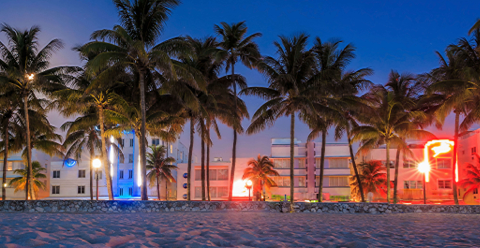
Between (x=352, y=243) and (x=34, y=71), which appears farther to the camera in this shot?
(x=34, y=71)

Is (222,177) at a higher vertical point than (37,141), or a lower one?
lower

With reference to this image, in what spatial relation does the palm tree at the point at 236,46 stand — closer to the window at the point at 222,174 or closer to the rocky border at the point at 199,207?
the rocky border at the point at 199,207

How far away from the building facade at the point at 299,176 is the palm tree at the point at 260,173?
1.46 meters

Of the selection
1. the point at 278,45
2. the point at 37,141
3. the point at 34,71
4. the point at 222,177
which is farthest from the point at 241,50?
the point at 222,177

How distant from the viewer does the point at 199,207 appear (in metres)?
19.4

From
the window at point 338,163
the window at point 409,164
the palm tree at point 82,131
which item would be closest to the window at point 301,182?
the window at point 338,163

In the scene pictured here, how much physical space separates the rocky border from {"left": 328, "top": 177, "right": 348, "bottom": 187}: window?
85.1 feet

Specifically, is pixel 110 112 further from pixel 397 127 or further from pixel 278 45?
pixel 397 127

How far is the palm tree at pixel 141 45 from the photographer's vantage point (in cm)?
1833

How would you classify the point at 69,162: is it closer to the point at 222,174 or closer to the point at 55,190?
the point at 222,174

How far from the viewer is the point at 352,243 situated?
710 cm

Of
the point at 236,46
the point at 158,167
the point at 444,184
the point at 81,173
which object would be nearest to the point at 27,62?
the point at 236,46

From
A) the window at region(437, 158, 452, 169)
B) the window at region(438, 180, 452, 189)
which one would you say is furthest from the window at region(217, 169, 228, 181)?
the window at region(437, 158, 452, 169)

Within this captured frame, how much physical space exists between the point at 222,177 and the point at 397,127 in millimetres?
26104
